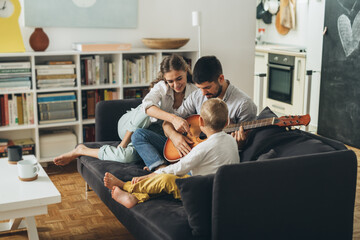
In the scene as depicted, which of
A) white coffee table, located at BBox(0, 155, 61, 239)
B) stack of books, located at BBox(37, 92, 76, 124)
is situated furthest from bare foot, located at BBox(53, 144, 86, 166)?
stack of books, located at BBox(37, 92, 76, 124)

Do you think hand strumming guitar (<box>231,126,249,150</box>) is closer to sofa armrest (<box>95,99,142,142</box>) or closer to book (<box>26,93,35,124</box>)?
sofa armrest (<box>95,99,142,142</box>)

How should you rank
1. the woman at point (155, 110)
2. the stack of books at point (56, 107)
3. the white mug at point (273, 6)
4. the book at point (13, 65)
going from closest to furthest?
the woman at point (155, 110) < the book at point (13, 65) < the stack of books at point (56, 107) < the white mug at point (273, 6)

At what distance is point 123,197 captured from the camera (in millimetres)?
2412

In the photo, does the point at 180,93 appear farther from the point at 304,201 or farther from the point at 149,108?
the point at 304,201

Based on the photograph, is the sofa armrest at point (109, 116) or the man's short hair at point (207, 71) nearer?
the man's short hair at point (207, 71)

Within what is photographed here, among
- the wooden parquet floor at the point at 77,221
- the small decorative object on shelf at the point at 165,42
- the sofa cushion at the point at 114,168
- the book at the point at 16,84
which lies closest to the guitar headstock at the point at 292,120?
the sofa cushion at the point at 114,168

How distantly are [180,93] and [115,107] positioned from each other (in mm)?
562

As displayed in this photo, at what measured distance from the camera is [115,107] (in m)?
3.51

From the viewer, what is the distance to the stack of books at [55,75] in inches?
157

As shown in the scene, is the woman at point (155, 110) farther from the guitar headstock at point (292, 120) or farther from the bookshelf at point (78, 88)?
the bookshelf at point (78, 88)

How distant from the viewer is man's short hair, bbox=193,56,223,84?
263 cm

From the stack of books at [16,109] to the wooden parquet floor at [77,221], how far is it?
76 cm

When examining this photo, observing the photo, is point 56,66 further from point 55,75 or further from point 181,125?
point 181,125

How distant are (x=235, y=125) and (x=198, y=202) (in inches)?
30.2
